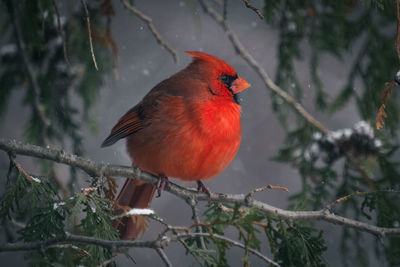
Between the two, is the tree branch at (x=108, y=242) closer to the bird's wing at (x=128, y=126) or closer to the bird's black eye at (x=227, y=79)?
the bird's wing at (x=128, y=126)

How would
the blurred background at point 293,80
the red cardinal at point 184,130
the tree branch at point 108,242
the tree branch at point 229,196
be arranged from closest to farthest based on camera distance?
1. the tree branch at point 108,242
2. the tree branch at point 229,196
3. the red cardinal at point 184,130
4. the blurred background at point 293,80

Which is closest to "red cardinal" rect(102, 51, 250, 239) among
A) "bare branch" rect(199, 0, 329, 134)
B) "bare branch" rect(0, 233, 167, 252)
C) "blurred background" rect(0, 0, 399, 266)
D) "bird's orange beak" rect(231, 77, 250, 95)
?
"bird's orange beak" rect(231, 77, 250, 95)

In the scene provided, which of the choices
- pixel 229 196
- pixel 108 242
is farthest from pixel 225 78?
pixel 108 242

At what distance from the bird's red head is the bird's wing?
41 centimetres

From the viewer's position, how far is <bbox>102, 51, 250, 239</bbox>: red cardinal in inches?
86.7

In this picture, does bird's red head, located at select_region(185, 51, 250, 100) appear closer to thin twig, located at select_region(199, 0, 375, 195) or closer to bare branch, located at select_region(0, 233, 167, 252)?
thin twig, located at select_region(199, 0, 375, 195)

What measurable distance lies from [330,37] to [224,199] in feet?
4.04

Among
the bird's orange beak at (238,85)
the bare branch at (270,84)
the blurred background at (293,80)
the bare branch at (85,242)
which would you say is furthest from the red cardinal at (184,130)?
the bare branch at (85,242)

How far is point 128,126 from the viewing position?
2520mm

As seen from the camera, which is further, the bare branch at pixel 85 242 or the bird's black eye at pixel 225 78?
the bird's black eye at pixel 225 78

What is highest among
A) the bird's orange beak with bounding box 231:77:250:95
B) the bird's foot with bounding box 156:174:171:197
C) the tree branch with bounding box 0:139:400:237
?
the bird's orange beak with bounding box 231:77:250:95

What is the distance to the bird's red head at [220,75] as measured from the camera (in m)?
2.49

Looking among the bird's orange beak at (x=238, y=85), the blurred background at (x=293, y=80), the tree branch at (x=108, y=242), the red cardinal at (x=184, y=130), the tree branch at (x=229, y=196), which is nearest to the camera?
the tree branch at (x=108, y=242)

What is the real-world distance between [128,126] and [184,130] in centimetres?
44
